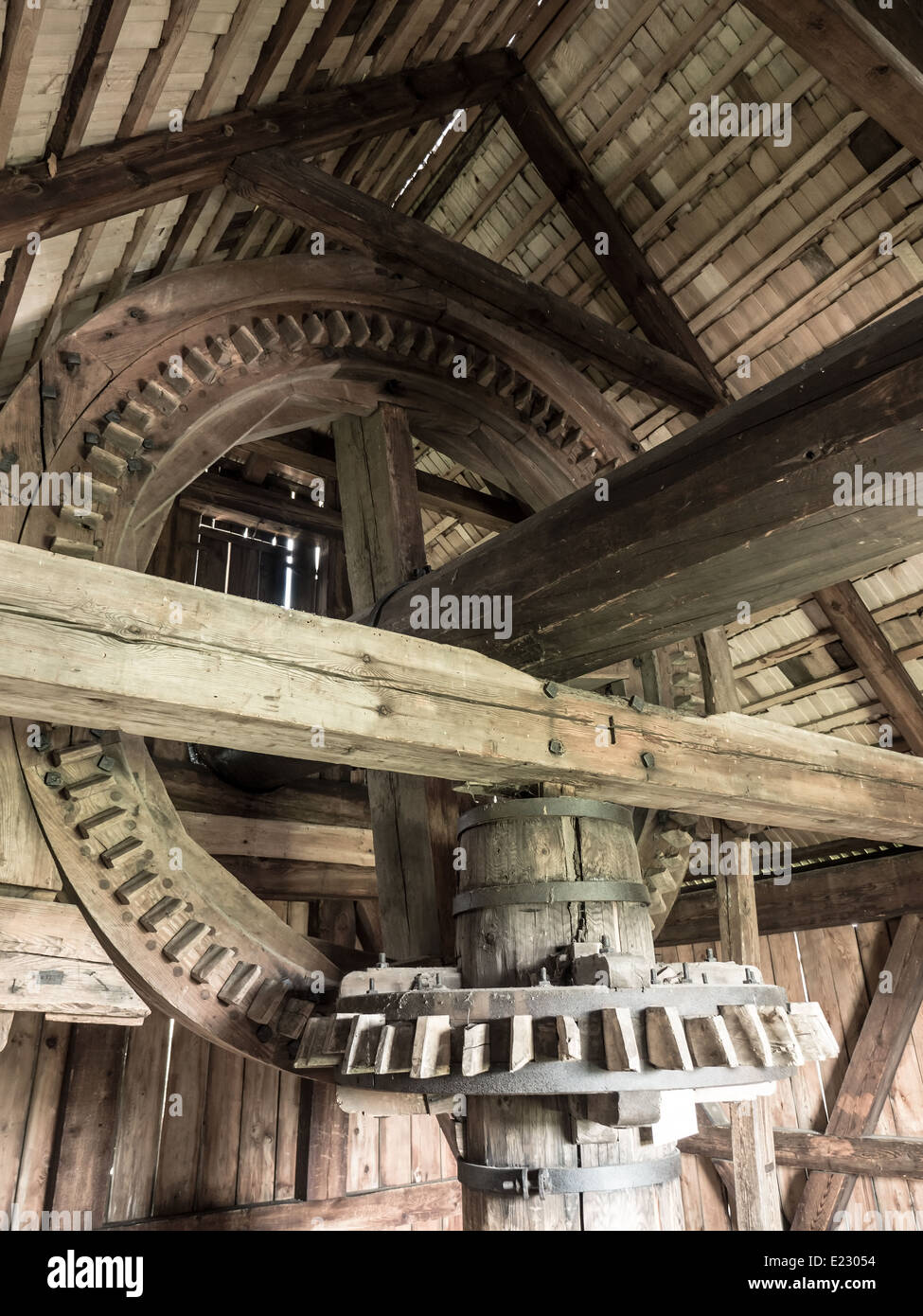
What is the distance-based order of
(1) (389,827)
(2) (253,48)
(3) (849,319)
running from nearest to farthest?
(2) (253,48), (1) (389,827), (3) (849,319)

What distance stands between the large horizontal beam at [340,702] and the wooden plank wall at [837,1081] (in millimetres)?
3477

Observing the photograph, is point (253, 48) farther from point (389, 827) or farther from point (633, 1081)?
point (633, 1081)

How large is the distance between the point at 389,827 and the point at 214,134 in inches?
98.6

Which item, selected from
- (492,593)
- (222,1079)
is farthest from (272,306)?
(222,1079)

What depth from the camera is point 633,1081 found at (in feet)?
6.68

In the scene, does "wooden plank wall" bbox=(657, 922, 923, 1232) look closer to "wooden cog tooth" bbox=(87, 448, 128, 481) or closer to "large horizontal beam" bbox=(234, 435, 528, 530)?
"large horizontal beam" bbox=(234, 435, 528, 530)

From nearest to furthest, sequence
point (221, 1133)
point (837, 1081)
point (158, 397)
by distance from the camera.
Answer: point (158, 397)
point (221, 1133)
point (837, 1081)

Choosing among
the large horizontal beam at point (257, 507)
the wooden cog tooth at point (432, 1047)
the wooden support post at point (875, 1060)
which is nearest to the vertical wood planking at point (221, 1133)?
the wooden cog tooth at point (432, 1047)

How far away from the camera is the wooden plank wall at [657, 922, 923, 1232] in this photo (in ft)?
18.7

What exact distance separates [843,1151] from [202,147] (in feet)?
22.0

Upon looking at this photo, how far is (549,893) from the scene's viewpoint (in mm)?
2471

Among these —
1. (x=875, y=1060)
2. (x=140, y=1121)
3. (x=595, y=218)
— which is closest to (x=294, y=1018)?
(x=140, y=1121)

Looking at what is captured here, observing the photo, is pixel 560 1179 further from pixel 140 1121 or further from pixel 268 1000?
pixel 140 1121

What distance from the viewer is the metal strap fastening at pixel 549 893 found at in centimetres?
247
